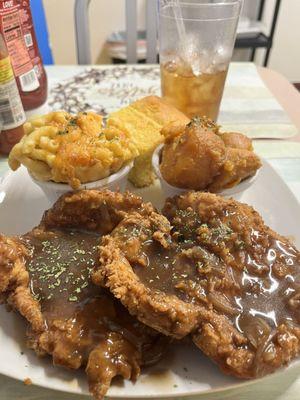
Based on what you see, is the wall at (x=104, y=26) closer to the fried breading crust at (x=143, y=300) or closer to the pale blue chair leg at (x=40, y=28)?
the pale blue chair leg at (x=40, y=28)

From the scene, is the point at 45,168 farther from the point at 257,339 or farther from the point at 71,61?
the point at 71,61

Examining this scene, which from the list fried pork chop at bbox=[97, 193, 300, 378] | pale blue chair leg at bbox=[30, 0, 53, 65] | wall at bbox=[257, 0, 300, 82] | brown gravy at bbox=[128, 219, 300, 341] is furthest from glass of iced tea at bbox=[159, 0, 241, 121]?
wall at bbox=[257, 0, 300, 82]

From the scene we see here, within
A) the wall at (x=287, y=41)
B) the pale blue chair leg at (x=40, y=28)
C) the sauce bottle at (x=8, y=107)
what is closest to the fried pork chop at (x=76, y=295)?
the sauce bottle at (x=8, y=107)

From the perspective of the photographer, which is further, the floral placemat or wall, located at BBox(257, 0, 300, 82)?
wall, located at BBox(257, 0, 300, 82)

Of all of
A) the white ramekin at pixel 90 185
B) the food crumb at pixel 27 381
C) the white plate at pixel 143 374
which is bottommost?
the white plate at pixel 143 374

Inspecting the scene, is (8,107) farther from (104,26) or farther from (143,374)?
(104,26)

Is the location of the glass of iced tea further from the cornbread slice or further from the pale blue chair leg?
the pale blue chair leg
